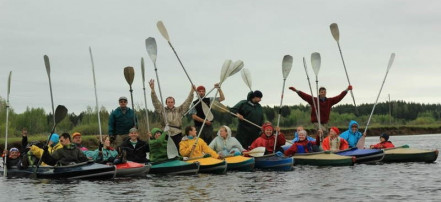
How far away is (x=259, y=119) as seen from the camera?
62.0ft

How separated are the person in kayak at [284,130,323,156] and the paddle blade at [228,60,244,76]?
2.17 meters

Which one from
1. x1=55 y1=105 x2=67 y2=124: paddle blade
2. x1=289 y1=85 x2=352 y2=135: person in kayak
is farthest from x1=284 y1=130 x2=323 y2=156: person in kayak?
x1=55 y1=105 x2=67 y2=124: paddle blade

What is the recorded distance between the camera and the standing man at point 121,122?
17047 mm

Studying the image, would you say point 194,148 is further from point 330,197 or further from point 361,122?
point 361,122

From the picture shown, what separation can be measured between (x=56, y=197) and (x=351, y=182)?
541 cm

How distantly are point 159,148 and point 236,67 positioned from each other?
364 cm

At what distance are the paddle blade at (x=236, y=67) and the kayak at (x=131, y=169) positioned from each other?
406 cm

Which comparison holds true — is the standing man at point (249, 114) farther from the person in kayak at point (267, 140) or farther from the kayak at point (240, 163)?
the kayak at point (240, 163)

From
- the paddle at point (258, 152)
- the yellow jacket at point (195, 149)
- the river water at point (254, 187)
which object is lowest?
the river water at point (254, 187)

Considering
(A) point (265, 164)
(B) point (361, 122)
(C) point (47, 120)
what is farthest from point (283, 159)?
(B) point (361, 122)

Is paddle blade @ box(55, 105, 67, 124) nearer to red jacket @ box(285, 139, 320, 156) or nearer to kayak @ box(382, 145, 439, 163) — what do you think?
red jacket @ box(285, 139, 320, 156)

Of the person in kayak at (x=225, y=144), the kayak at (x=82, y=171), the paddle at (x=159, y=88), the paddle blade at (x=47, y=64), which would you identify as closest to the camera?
the kayak at (x=82, y=171)

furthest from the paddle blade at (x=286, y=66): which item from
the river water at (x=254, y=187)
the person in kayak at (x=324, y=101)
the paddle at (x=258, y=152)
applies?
the river water at (x=254, y=187)

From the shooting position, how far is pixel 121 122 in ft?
56.1
